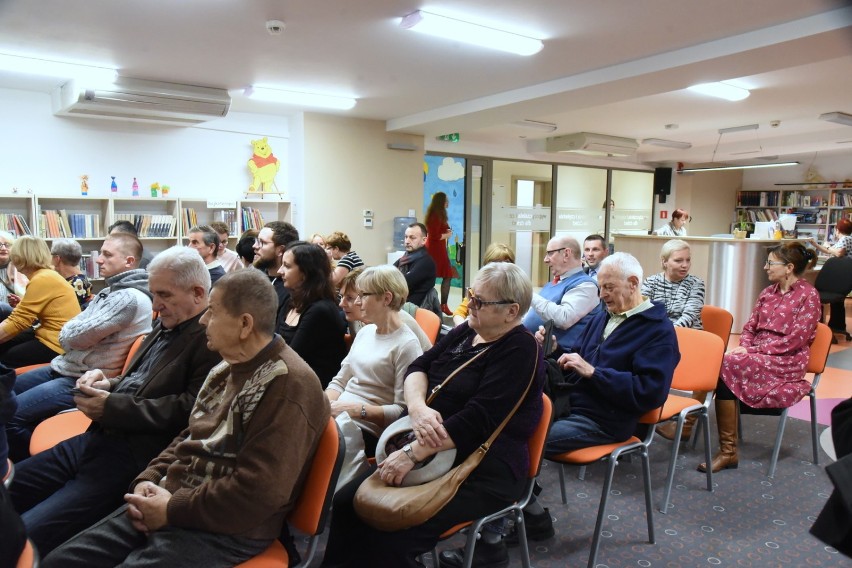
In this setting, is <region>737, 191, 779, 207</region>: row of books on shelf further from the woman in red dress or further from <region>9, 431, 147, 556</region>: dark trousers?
<region>9, 431, 147, 556</region>: dark trousers

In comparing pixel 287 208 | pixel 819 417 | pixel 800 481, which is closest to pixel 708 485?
pixel 800 481

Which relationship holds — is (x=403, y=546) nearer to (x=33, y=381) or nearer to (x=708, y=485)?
(x=708, y=485)

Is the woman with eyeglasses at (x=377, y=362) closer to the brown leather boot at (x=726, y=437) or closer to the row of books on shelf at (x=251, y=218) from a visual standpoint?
the brown leather boot at (x=726, y=437)

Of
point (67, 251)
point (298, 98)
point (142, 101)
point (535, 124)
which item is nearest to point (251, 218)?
point (298, 98)

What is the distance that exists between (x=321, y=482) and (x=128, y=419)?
757 mm

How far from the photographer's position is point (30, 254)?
11.4ft

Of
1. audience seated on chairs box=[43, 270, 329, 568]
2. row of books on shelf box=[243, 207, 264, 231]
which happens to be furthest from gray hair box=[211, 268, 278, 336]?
row of books on shelf box=[243, 207, 264, 231]

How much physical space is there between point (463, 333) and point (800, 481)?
7.90 ft

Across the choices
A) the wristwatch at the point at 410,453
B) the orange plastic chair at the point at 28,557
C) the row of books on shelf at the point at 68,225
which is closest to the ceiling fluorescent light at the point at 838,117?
the wristwatch at the point at 410,453

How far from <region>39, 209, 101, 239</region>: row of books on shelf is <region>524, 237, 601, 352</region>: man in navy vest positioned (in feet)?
16.9

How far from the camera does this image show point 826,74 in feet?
18.3

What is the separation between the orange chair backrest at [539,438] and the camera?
1.96 m

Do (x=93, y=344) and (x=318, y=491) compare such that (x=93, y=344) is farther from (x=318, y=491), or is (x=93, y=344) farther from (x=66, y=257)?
(x=66, y=257)

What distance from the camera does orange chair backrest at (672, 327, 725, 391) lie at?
300cm
